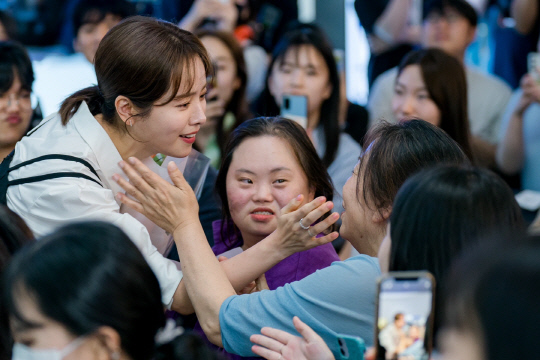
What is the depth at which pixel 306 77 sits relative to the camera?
3.22 m

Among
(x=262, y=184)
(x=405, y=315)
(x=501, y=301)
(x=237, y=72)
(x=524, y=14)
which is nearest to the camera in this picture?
(x=501, y=301)

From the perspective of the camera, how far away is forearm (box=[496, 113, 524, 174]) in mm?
3152

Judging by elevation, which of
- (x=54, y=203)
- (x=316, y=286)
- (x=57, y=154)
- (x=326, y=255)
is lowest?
(x=326, y=255)

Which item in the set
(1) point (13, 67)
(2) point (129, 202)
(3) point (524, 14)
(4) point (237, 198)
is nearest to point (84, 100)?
(2) point (129, 202)

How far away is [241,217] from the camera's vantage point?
1921 millimetres

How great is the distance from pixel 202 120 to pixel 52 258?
0.84 metres

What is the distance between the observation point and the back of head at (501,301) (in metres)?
0.78

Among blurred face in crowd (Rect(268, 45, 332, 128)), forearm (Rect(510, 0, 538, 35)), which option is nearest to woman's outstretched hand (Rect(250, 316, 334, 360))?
blurred face in crowd (Rect(268, 45, 332, 128))

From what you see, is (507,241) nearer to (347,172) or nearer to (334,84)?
(347,172)

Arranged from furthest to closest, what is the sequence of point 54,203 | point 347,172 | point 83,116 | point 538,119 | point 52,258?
1. point 538,119
2. point 347,172
3. point 83,116
4. point 54,203
5. point 52,258

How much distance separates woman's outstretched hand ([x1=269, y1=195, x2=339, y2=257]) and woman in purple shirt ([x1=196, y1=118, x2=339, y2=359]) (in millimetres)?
200

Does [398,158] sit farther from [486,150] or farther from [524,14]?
[524,14]

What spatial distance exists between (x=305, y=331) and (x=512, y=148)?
2173mm

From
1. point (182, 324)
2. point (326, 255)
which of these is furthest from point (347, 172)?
point (182, 324)
